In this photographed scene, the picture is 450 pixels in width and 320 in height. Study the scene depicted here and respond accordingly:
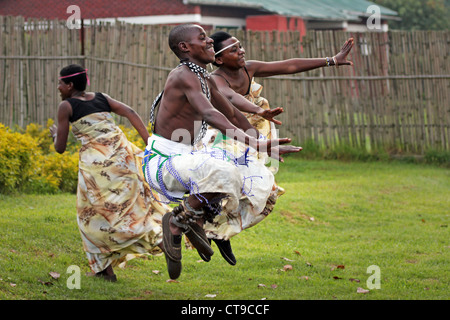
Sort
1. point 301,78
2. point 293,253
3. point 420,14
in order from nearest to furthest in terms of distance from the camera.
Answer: point 293,253 → point 301,78 → point 420,14

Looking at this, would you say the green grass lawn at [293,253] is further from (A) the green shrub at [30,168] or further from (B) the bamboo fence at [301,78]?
(B) the bamboo fence at [301,78]

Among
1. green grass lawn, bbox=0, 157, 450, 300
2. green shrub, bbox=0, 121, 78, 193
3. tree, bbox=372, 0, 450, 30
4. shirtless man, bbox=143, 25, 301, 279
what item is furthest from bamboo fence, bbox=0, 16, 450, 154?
tree, bbox=372, 0, 450, 30

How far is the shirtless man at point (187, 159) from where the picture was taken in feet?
18.2

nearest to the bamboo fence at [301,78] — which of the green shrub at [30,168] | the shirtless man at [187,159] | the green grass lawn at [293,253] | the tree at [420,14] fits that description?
the green grass lawn at [293,253]

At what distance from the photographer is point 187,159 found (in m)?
5.62

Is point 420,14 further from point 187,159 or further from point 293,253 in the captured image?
point 187,159

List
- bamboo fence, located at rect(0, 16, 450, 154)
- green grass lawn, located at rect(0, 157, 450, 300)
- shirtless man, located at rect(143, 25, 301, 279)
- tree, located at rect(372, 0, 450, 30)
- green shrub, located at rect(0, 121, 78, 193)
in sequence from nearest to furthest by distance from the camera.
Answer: shirtless man, located at rect(143, 25, 301, 279)
green grass lawn, located at rect(0, 157, 450, 300)
green shrub, located at rect(0, 121, 78, 193)
bamboo fence, located at rect(0, 16, 450, 154)
tree, located at rect(372, 0, 450, 30)

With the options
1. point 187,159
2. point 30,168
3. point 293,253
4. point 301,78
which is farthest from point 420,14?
point 187,159

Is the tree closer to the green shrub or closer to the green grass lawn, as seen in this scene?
the green grass lawn

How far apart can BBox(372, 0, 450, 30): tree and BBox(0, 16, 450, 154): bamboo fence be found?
2014cm

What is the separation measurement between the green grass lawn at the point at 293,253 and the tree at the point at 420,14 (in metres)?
22.8

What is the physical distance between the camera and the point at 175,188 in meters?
5.70

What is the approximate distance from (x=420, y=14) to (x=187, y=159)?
3021 centimetres

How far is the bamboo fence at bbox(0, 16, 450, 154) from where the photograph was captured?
13.9 m
